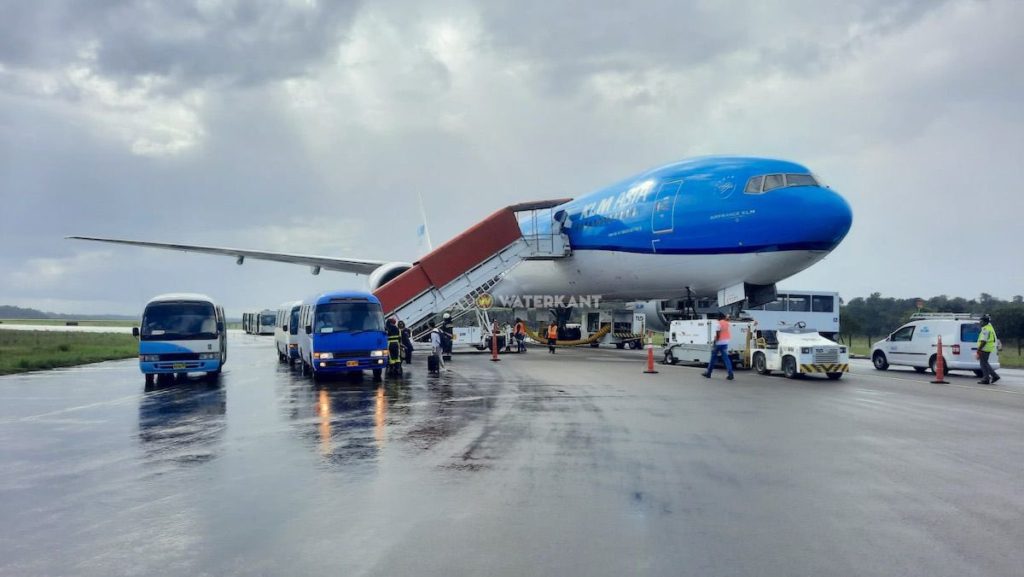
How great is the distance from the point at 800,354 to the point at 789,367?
1.95ft

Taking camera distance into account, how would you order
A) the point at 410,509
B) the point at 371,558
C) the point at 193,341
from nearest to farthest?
the point at 371,558
the point at 410,509
the point at 193,341

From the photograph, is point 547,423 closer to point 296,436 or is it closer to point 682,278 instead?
point 296,436

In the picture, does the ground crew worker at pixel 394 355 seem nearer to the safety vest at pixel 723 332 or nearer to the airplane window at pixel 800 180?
the safety vest at pixel 723 332

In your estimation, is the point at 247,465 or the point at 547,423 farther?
the point at 547,423

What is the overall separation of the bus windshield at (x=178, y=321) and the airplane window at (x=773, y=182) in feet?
51.1

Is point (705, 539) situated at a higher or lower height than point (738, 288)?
lower

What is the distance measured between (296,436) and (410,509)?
170 inches

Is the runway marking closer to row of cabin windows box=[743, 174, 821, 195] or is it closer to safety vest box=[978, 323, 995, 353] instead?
row of cabin windows box=[743, 174, 821, 195]

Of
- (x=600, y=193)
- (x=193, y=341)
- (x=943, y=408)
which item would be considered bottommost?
(x=943, y=408)

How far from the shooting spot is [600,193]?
2709 cm

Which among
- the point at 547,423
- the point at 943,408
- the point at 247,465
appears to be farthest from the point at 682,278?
the point at 247,465

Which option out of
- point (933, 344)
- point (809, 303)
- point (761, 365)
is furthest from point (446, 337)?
point (809, 303)

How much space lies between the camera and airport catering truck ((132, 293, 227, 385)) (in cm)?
1769

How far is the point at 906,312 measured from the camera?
59562mm
